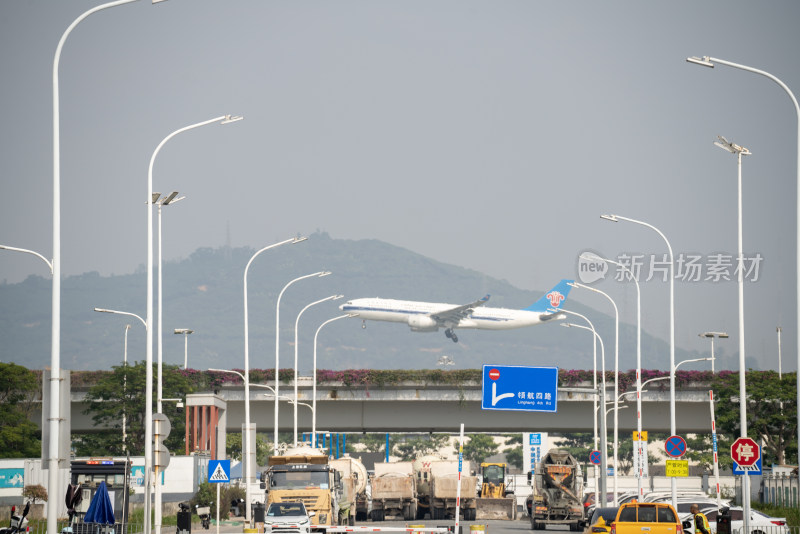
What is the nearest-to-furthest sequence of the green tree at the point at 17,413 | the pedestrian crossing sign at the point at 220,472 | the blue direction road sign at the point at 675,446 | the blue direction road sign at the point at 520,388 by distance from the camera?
the pedestrian crossing sign at the point at 220,472, the blue direction road sign at the point at 675,446, the blue direction road sign at the point at 520,388, the green tree at the point at 17,413

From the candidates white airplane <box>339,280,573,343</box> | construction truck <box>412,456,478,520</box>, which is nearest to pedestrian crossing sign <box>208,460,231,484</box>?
construction truck <box>412,456,478,520</box>

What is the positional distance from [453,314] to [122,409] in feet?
119

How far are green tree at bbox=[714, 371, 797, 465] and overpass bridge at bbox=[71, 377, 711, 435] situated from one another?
568 cm

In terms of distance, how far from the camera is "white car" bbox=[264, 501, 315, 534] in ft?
109

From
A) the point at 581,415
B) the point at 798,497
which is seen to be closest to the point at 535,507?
the point at 798,497

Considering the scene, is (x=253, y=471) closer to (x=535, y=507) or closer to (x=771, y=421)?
(x=535, y=507)

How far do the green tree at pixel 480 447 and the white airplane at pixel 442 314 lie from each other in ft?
210

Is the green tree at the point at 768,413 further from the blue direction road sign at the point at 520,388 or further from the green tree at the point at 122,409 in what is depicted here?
the green tree at the point at 122,409

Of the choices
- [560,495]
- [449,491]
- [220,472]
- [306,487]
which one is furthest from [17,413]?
[306,487]

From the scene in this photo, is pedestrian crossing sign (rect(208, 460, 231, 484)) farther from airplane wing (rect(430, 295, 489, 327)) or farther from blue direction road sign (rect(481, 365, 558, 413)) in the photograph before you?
airplane wing (rect(430, 295, 489, 327))

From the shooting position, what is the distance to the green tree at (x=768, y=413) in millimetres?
69812

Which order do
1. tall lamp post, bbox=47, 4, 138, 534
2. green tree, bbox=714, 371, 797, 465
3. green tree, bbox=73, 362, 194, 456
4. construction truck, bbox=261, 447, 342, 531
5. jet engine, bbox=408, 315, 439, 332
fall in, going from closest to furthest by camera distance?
tall lamp post, bbox=47, 4, 138, 534, construction truck, bbox=261, 447, 342, 531, green tree, bbox=714, 371, 797, 465, green tree, bbox=73, 362, 194, 456, jet engine, bbox=408, 315, 439, 332

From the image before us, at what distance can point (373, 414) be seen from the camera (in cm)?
8269

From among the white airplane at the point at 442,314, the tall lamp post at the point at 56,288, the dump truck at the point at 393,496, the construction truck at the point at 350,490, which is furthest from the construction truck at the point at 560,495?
the white airplane at the point at 442,314
